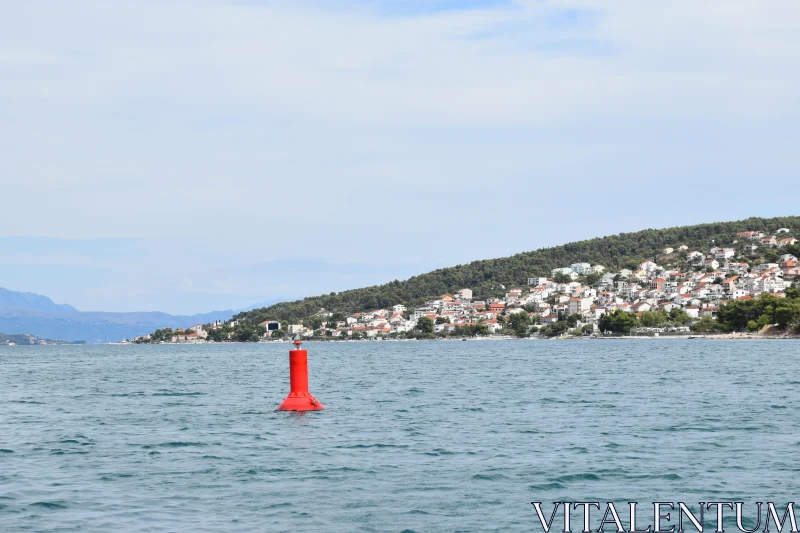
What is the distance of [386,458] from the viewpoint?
19016mm

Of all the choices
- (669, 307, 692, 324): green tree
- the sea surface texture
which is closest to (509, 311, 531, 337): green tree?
(669, 307, 692, 324): green tree

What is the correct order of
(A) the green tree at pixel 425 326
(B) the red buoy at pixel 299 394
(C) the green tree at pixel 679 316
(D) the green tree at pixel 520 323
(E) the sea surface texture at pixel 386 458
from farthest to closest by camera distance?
(A) the green tree at pixel 425 326 → (D) the green tree at pixel 520 323 → (C) the green tree at pixel 679 316 → (B) the red buoy at pixel 299 394 → (E) the sea surface texture at pixel 386 458

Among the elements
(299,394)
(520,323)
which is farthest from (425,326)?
(299,394)

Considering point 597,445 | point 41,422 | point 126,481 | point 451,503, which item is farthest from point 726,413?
point 41,422

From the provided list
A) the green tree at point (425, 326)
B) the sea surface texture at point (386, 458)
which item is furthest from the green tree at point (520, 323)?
the sea surface texture at point (386, 458)

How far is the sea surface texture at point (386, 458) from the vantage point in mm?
14180

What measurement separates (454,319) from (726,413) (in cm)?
17285

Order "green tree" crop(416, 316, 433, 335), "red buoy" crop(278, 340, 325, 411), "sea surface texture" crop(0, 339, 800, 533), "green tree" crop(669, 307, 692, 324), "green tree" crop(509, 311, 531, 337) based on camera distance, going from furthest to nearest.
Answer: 1. "green tree" crop(416, 316, 433, 335)
2. "green tree" crop(509, 311, 531, 337)
3. "green tree" crop(669, 307, 692, 324)
4. "red buoy" crop(278, 340, 325, 411)
5. "sea surface texture" crop(0, 339, 800, 533)

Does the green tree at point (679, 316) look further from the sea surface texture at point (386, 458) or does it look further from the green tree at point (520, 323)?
the sea surface texture at point (386, 458)

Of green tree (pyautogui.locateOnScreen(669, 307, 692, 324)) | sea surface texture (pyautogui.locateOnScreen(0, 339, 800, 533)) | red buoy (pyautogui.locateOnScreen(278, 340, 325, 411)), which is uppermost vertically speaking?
green tree (pyautogui.locateOnScreen(669, 307, 692, 324))

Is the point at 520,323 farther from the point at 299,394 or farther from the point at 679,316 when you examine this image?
the point at 299,394

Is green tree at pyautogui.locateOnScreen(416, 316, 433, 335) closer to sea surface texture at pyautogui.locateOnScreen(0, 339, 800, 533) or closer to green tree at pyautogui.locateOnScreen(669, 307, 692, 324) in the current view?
green tree at pyautogui.locateOnScreen(669, 307, 692, 324)

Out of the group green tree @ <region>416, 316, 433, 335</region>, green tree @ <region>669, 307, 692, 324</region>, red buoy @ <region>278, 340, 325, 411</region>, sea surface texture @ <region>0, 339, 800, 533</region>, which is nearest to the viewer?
sea surface texture @ <region>0, 339, 800, 533</region>

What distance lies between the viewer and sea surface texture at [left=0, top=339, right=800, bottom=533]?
14180 mm
